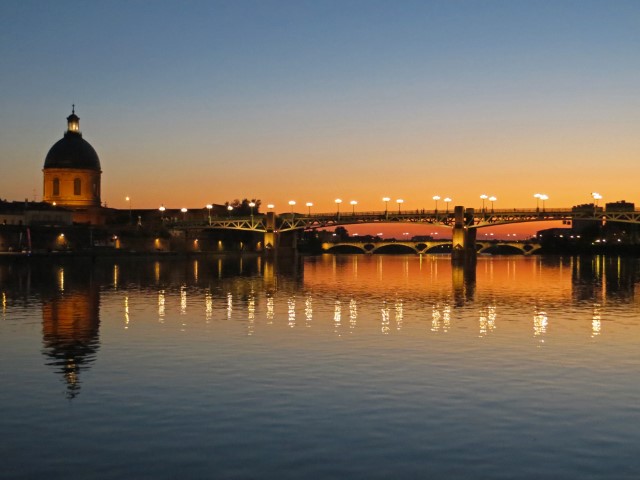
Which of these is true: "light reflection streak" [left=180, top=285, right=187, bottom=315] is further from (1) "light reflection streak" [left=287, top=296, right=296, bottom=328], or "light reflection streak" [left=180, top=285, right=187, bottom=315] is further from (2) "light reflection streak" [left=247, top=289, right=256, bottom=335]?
(1) "light reflection streak" [left=287, top=296, right=296, bottom=328]

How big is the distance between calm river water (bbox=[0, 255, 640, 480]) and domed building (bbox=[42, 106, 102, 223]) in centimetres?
15950

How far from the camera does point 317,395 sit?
848 inches

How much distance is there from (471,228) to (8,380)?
173 metres

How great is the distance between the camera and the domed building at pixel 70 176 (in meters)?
196

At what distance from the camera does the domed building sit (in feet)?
644

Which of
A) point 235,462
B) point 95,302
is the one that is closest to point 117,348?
point 235,462

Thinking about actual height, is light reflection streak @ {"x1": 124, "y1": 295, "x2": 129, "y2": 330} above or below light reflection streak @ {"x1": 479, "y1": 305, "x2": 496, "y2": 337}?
above

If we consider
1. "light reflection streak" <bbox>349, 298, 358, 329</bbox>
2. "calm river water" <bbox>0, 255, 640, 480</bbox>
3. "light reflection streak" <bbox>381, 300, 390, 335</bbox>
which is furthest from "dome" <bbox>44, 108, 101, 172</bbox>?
"calm river water" <bbox>0, 255, 640, 480</bbox>

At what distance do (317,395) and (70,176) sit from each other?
185648 millimetres

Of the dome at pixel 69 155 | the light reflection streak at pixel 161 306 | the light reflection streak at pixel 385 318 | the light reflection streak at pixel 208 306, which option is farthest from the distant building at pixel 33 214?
the light reflection streak at pixel 385 318

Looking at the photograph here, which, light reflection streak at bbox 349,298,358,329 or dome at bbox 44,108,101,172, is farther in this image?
dome at bbox 44,108,101,172

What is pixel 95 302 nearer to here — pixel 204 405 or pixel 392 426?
pixel 204 405

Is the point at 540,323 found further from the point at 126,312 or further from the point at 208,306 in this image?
the point at 126,312

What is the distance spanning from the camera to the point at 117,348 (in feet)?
97.8
